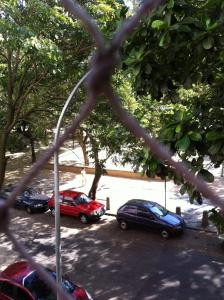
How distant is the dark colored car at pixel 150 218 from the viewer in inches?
610

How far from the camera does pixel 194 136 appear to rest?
4.37 meters

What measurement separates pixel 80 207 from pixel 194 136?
1340cm

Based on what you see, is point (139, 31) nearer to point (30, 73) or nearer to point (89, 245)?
point (30, 73)

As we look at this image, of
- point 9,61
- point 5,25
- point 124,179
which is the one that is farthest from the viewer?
point 124,179

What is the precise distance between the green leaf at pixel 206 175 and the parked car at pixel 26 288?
19.8ft

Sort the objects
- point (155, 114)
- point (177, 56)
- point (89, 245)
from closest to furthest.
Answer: point (177, 56) → point (155, 114) → point (89, 245)

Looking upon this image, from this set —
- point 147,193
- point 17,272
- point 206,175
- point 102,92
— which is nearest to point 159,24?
point 206,175

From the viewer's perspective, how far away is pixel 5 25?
27.8 ft

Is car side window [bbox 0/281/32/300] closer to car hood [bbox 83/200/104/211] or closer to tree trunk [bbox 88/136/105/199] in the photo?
tree trunk [bbox 88/136/105/199]

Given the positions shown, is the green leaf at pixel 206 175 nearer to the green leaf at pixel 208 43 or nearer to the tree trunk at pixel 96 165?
the green leaf at pixel 208 43

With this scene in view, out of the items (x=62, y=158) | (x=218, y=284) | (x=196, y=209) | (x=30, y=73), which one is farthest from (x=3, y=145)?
(x=62, y=158)

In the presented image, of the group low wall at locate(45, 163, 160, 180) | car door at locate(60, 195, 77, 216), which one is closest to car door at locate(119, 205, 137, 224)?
car door at locate(60, 195, 77, 216)

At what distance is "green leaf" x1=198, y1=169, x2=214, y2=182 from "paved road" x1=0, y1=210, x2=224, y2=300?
8.10 m

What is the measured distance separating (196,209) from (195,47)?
14652 mm
